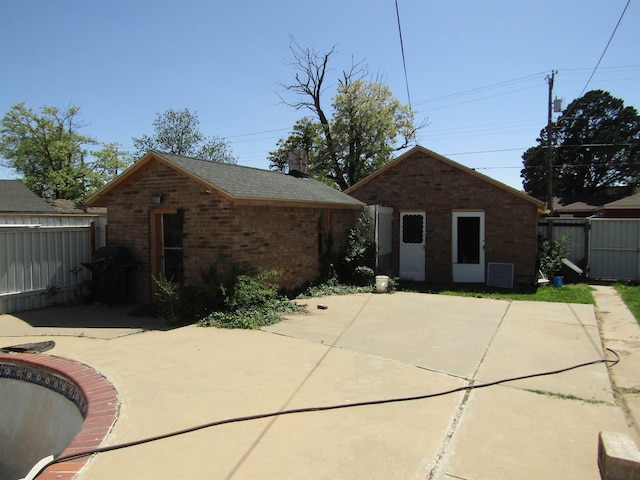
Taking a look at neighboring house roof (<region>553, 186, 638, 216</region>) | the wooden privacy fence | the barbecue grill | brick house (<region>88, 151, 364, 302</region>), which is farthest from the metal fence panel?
neighboring house roof (<region>553, 186, 638, 216</region>)

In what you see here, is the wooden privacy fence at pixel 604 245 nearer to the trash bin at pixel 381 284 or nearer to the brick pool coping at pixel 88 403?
the trash bin at pixel 381 284

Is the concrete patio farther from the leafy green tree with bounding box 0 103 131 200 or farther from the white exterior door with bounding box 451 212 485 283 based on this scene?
the leafy green tree with bounding box 0 103 131 200

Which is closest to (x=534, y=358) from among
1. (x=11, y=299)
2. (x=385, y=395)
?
(x=385, y=395)

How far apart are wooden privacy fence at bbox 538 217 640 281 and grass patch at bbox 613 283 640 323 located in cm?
75

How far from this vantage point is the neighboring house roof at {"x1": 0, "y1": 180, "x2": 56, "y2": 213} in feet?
68.7

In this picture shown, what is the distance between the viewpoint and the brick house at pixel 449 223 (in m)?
12.9

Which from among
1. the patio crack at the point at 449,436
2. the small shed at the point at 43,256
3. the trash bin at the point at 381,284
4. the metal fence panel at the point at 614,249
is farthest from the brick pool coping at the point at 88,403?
the metal fence panel at the point at 614,249

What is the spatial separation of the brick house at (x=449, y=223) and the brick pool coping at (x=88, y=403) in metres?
9.44

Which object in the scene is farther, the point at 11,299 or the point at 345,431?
the point at 11,299

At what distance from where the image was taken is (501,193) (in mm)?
12969

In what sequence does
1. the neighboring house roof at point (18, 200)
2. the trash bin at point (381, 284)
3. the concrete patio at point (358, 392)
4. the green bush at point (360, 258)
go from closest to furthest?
the concrete patio at point (358, 392) < the trash bin at point (381, 284) < the green bush at point (360, 258) < the neighboring house roof at point (18, 200)

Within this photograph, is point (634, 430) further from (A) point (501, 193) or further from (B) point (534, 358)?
(A) point (501, 193)

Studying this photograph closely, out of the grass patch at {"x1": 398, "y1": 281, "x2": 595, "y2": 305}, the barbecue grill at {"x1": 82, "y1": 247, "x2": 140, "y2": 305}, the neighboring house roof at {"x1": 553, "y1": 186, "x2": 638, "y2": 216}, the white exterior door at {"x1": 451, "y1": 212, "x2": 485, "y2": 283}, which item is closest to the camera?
the barbecue grill at {"x1": 82, "y1": 247, "x2": 140, "y2": 305}

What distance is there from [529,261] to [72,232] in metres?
12.2
